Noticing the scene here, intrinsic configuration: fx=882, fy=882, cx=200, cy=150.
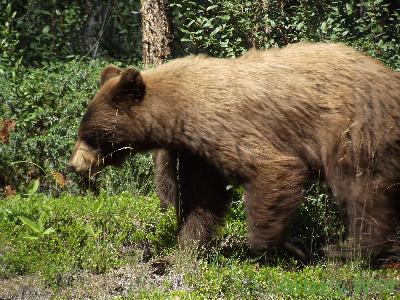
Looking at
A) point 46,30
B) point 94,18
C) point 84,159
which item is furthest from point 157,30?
point 94,18

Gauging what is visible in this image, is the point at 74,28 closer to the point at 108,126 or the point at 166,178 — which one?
the point at 166,178

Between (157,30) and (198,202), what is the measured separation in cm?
316

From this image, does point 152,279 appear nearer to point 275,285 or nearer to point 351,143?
point 275,285

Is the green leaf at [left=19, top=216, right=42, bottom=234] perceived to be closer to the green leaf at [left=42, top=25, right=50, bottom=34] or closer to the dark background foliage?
the dark background foliage

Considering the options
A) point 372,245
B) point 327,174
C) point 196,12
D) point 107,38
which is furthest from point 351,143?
point 107,38

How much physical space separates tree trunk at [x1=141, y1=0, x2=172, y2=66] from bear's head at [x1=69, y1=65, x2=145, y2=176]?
2.64 m

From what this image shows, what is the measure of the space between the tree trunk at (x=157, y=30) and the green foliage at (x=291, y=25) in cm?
25

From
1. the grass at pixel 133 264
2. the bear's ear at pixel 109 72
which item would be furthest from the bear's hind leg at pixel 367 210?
the bear's ear at pixel 109 72

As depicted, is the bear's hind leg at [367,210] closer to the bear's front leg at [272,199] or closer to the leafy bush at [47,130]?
the bear's front leg at [272,199]

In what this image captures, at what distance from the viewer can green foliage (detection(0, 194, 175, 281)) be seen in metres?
7.36

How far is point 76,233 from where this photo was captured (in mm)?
7879

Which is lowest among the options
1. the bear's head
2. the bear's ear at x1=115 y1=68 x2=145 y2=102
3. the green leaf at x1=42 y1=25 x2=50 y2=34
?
the green leaf at x1=42 y1=25 x2=50 y2=34

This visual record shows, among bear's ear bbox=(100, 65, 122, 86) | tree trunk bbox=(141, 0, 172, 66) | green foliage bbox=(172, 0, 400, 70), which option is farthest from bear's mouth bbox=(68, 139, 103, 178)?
tree trunk bbox=(141, 0, 172, 66)

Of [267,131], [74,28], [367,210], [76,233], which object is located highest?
[267,131]
